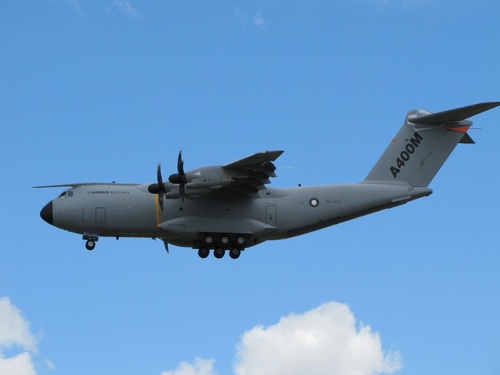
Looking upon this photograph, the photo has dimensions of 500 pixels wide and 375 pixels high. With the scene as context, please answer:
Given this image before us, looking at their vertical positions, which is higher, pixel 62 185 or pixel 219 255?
Result: pixel 62 185

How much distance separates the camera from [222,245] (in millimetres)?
26391

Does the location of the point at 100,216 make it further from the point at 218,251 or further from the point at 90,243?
the point at 218,251

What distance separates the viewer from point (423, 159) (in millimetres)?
27266

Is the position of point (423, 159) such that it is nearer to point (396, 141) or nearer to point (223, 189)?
point (396, 141)

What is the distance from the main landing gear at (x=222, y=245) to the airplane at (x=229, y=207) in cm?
3

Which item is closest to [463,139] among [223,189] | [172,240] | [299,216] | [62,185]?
[299,216]

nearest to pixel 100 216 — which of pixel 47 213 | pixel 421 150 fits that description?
pixel 47 213

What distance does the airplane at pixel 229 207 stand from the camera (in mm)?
25875

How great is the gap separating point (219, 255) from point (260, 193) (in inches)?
84.4

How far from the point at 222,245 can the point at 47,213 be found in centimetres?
508

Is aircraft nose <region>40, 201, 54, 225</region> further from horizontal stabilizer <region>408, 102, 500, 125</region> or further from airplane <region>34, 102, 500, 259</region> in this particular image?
horizontal stabilizer <region>408, 102, 500, 125</region>

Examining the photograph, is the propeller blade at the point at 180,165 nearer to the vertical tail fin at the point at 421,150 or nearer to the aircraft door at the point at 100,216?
the aircraft door at the point at 100,216

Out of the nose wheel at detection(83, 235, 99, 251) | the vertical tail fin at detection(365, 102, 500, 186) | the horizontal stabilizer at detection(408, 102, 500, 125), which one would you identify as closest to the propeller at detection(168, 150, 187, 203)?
the nose wheel at detection(83, 235, 99, 251)

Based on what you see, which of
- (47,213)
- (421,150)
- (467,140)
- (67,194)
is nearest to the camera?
(47,213)
